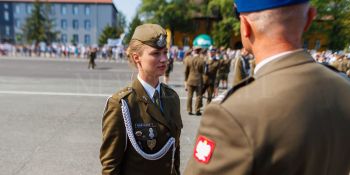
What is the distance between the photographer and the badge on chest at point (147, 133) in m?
2.07

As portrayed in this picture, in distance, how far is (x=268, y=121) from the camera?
36.9 inches

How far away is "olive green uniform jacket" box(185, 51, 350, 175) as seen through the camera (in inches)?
37.0

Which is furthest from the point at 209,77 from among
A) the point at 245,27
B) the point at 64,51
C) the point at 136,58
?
the point at 64,51

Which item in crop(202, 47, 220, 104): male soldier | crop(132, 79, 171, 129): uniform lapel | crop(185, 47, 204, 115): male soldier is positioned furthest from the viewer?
crop(202, 47, 220, 104): male soldier

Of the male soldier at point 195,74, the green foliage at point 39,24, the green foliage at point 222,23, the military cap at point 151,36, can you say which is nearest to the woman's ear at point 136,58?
the military cap at point 151,36

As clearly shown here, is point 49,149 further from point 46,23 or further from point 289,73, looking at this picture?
point 46,23

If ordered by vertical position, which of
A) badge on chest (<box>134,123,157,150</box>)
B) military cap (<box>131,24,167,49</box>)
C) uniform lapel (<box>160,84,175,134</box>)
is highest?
military cap (<box>131,24,167,49</box>)

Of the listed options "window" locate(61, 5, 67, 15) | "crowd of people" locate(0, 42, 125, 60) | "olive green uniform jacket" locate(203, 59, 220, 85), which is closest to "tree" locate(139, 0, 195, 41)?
"crowd of people" locate(0, 42, 125, 60)

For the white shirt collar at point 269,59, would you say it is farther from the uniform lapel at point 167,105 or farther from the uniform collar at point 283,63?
the uniform lapel at point 167,105

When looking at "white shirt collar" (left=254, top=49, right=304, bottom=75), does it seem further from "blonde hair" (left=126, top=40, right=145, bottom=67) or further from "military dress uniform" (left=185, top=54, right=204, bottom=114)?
"military dress uniform" (left=185, top=54, right=204, bottom=114)

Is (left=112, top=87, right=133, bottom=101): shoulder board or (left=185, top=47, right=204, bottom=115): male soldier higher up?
(left=112, top=87, right=133, bottom=101): shoulder board

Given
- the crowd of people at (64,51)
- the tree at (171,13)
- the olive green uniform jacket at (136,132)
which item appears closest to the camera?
the olive green uniform jacket at (136,132)

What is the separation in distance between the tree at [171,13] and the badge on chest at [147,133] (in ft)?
182

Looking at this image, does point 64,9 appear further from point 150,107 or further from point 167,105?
point 150,107
